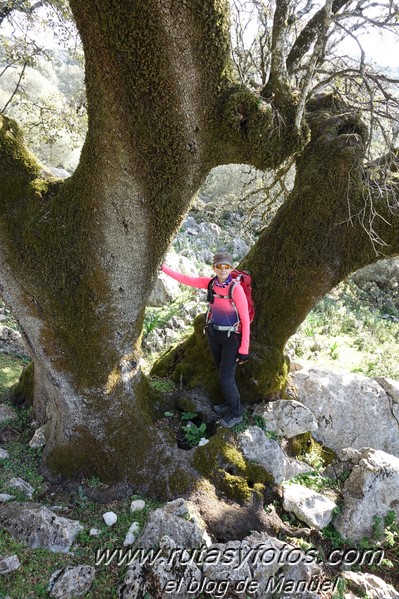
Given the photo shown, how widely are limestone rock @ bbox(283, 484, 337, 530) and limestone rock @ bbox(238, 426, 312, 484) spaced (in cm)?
24

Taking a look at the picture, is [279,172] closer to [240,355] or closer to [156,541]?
[240,355]

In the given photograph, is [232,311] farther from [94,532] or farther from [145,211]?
[94,532]

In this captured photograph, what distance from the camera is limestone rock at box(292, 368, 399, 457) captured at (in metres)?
5.78

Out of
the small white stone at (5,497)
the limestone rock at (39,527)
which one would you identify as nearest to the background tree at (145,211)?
the small white stone at (5,497)

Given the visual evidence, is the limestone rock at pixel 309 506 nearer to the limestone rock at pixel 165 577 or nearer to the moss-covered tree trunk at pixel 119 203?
the moss-covered tree trunk at pixel 119 203

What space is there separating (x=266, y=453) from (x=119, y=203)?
132 inches

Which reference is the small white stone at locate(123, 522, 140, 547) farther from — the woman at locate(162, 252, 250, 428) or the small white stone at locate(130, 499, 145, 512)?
the woman at locate(162, 252, 250, 428)

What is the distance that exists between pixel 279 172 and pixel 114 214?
261cm

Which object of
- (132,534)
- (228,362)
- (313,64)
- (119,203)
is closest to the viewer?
(313,64)

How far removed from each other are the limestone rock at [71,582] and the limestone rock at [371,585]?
243 cm

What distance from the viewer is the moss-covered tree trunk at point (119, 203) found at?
2939 mm

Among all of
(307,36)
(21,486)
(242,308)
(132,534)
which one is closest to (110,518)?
(132,534)

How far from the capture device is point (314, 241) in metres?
4.83

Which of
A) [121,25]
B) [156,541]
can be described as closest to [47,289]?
[121,25]
